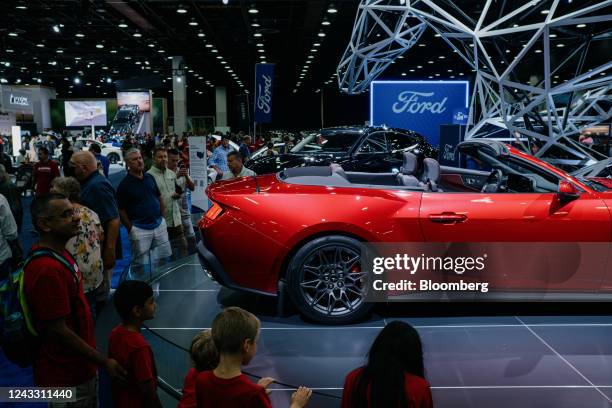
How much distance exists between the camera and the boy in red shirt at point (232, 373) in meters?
2.05

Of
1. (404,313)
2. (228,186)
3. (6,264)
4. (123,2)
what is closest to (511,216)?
(404,313)

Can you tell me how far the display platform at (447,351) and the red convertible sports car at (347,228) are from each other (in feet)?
1.01

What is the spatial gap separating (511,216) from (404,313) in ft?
3.95

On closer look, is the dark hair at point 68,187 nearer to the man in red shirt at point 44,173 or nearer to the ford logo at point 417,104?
the man in red shirt at point 44,173

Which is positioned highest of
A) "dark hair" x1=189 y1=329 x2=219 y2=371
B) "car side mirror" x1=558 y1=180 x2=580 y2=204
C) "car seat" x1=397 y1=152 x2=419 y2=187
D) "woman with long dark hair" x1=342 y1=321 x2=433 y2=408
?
"car seat" x1=397 y1=152 x2=419 y2=187

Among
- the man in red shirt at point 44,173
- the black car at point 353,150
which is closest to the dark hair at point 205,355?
the man in red shirt at point 44,173

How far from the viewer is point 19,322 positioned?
8.39 feet

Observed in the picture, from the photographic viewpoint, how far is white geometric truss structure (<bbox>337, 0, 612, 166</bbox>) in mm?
7820

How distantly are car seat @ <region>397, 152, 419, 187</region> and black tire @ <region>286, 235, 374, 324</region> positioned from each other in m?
0.85

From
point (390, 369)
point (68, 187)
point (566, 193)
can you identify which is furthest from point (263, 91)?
point (390, 369)

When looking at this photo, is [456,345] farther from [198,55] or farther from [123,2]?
[198,55]

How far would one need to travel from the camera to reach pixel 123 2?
700 inches

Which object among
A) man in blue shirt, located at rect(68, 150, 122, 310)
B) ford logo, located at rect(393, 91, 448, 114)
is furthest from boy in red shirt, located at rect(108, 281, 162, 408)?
ford logo, located at rect(393, 91, 448, 114)

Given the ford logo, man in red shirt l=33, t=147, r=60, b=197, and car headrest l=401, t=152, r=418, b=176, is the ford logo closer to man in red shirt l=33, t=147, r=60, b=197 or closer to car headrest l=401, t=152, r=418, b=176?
man in red shirt l=33, t=147, r=60, b=197
